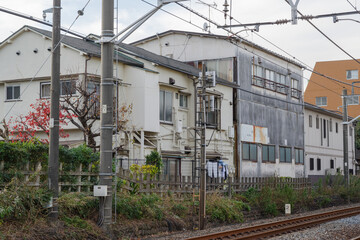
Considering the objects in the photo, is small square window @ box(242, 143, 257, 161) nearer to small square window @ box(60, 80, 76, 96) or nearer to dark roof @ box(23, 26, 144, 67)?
dark roof @ box(23, 26, 144, 67)

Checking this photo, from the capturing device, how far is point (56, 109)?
13336 mm

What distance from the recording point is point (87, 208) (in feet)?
47.3

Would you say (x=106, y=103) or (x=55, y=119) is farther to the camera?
(x=106, y=103)

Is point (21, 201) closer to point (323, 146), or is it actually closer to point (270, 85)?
point (270, 85)

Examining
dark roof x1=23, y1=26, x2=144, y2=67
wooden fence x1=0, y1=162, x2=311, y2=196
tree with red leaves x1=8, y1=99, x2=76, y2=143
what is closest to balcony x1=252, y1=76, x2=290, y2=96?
wooden fence x1=0, y1=162, x2=311, y2=196

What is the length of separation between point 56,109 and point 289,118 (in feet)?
95.1

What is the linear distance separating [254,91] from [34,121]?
17018mm

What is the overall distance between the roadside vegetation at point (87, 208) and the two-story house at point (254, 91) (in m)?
10.8

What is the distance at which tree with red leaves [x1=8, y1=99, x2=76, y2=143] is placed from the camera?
22.4 metres

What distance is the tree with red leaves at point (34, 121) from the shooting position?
22391 mm

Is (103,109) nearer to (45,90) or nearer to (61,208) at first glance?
(61,208)

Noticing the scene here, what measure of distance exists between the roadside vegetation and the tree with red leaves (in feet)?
13.7

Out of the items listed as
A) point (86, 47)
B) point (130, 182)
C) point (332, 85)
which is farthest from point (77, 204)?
point (332, 85)

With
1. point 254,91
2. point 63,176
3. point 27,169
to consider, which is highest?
point 254,91
